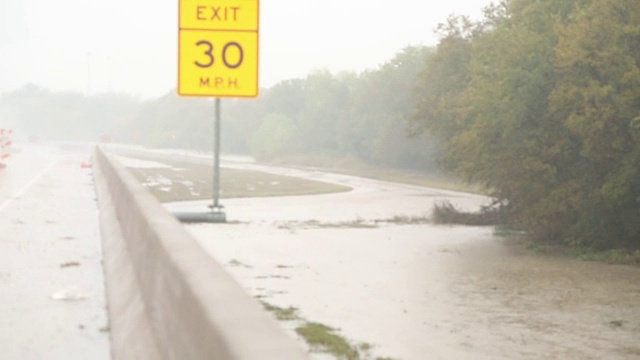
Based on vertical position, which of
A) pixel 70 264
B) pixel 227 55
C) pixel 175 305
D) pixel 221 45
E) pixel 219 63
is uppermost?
pixel 221 45

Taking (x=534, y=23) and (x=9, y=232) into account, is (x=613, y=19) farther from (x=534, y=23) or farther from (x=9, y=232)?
(x=9, y=232)

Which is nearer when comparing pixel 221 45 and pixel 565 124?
pixel 221 45

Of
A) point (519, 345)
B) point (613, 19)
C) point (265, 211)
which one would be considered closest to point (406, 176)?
point (265, 211)

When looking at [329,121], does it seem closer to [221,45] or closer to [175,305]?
[221,45]

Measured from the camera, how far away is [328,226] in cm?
3406

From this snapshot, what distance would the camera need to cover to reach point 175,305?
703cm

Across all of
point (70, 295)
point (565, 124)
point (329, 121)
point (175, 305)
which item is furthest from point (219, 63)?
point (329, 121)

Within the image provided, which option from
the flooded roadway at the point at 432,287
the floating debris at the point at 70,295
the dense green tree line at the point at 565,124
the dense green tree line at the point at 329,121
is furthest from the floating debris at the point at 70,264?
the dense green tree line at the point at 329,121

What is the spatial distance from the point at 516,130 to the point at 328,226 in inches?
252

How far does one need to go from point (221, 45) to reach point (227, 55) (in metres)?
0.21

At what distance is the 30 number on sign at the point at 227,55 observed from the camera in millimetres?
19922

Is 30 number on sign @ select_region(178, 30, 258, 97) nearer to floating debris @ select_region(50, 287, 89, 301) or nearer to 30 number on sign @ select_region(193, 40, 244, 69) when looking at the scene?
30 number on sign @ select_region(193, 40, 244, 69)

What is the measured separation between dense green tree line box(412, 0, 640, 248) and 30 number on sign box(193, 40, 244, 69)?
29.4ft

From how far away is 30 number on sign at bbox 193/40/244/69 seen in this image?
19922mm
